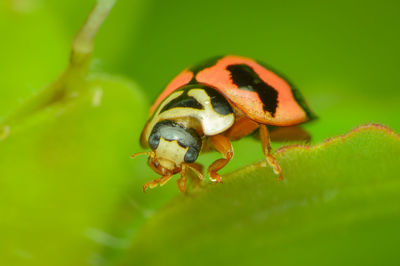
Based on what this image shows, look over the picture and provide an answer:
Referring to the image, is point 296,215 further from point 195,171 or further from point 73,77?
point 73,77

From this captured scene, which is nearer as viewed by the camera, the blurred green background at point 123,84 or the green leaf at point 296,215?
the green leaf at point 296,215

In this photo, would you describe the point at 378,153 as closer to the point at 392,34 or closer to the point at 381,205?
the point at 381,205

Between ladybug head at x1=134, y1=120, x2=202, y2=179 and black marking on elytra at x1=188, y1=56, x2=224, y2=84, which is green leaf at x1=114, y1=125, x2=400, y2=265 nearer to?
ladybug head at x1=134, y1=120, x2=202, y2=179

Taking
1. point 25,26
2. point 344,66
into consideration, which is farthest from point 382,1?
point 25,26

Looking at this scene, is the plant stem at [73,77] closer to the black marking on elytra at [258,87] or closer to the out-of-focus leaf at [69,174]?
Answer: the out-of-focus leaf at [69,174]

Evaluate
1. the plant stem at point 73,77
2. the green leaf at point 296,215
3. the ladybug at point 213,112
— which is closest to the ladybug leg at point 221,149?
the ladybug at point 213,112

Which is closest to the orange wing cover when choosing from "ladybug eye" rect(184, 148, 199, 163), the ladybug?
the ladybug
